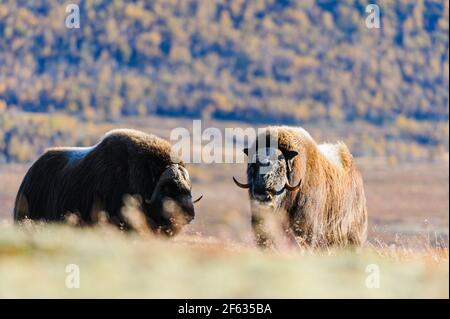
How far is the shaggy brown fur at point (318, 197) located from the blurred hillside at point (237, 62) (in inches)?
3357

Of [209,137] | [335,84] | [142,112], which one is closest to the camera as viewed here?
[209,137]

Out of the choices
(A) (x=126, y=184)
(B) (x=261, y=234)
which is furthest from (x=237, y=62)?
(B) (x=261, y=234)

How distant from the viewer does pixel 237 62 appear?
12344 centimetres

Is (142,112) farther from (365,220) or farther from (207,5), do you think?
(365,220)

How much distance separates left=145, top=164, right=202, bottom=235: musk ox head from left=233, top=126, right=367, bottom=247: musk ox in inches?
21.4

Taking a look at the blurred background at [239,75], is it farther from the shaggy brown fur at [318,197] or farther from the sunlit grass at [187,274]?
the sunlit grass at [187,274]

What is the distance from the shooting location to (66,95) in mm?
111062

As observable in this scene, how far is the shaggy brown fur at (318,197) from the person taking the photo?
10875 millimetres

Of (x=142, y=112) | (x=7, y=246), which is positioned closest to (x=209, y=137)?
(x=142, y=112)

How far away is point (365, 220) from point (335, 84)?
354ft

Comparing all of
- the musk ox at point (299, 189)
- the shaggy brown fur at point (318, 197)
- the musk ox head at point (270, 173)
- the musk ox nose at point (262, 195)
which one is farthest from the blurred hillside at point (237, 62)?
the musk ox nose at point (262, 195)

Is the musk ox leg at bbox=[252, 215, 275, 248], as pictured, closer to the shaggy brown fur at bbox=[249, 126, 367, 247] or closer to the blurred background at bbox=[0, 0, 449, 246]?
the shaggy brown fur at bbox=[249, 126, 367, 247]

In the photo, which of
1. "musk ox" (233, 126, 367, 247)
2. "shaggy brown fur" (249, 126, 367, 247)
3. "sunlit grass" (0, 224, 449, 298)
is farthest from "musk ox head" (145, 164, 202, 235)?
"sunlit grass" (0, 224, 449, 298)

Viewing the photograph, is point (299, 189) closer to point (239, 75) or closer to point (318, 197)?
point (318, 197)
